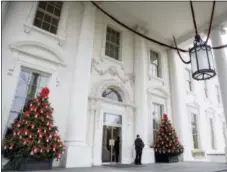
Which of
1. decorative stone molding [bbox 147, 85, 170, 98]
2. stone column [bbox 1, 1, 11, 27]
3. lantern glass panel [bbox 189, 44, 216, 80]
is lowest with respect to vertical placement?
lantern glass panel [bbox 189, 44, 216, 80]

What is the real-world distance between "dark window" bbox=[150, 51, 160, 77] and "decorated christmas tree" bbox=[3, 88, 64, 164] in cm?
790

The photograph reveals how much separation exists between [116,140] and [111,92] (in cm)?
244

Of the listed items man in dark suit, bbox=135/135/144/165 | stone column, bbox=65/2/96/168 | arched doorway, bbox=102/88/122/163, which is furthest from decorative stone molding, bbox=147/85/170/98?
stone column, bbox=65/2/96/168

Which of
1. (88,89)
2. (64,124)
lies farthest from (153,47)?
(64,124)

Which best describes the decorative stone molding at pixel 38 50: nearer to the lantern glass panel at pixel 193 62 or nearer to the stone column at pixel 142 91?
the stone column at pixel 142 91

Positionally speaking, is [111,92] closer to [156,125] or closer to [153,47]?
[156,125]

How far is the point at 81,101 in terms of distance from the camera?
7520 millimetres

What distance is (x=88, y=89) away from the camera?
814 cm

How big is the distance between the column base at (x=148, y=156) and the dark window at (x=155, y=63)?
4878mm

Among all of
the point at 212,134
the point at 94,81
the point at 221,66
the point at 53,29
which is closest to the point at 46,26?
the point at 53,29

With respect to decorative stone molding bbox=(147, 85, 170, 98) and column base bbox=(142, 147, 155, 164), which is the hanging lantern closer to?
column base bbox=(142, 147, 155, 164)

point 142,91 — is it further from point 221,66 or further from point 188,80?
point 188,80

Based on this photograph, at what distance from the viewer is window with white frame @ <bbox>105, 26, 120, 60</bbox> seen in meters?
10.4

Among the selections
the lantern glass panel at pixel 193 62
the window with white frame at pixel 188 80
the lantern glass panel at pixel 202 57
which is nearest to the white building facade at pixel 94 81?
the window with white frame at pixel 188 80
